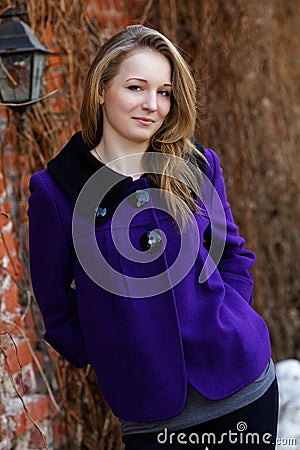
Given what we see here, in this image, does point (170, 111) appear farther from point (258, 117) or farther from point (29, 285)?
point (258, 117)

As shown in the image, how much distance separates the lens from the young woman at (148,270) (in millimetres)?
1875

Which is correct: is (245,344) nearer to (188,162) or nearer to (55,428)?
(188,162)

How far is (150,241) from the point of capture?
1.89m

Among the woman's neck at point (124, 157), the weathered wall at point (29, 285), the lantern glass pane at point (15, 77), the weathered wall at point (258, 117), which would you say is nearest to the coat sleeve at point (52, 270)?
the woman's neck at point (124, 157)

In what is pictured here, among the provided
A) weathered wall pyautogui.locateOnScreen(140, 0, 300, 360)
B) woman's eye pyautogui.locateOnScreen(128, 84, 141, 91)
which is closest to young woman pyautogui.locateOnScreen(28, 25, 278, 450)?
woman's eye pyautogui.locateOnScreen(128, 84, 141, 91)

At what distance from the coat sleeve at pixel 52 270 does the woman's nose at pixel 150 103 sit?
0.96 ft

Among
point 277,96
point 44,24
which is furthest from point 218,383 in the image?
point 277,96

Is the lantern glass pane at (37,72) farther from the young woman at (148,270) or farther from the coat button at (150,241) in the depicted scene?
the coat button at (150,241)

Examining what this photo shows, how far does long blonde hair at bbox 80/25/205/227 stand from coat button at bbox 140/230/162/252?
7cm

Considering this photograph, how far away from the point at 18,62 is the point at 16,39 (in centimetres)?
7

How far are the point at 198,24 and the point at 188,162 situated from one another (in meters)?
1.89

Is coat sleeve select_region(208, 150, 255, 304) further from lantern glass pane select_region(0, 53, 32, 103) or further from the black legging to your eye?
lantern glass pane select_region(0, 53, 32, 103)

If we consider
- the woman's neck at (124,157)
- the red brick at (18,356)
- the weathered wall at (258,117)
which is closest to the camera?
the woman's neck at (124,157)

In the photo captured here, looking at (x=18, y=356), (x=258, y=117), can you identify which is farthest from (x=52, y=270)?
(x=258, y=117)
